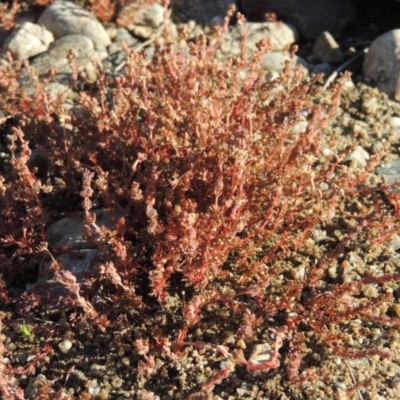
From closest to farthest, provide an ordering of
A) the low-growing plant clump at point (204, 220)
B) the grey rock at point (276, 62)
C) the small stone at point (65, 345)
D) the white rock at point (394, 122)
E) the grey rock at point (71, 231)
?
1. the low-growing plant clump at point (204, 220)
2. the small stone at point (65, 345)
3. the grey rock at point (71, 231)
4. the white rock at point (394, 122)
5. the grey rock at point (276, 62)

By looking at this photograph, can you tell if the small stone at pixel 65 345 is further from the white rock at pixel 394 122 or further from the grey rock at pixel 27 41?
the white rock at pixel 394 122

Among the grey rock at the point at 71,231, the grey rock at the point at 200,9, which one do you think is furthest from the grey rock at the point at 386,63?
the grey rock at the point at 71,231

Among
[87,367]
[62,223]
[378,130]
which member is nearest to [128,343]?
[87,367]

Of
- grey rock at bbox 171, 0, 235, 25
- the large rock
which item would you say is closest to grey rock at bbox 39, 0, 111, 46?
grey rock at bbox 171, 0, 235, 25

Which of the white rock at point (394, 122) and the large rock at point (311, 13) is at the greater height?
the large rock at point (311, 13)

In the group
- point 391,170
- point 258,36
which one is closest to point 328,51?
point 258,36

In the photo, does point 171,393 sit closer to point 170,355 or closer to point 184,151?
point 170,355

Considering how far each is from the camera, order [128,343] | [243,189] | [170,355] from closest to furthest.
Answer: [170,355]
[128,343]
[243,189]
